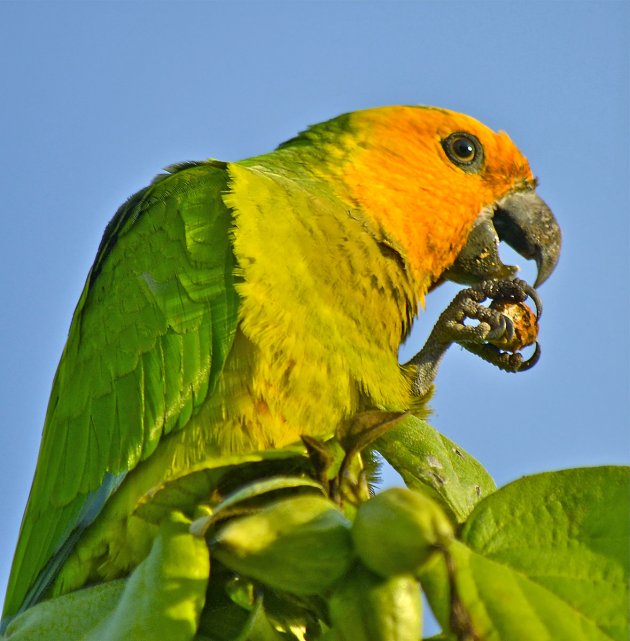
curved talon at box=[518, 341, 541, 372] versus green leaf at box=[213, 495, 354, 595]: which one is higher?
green leaf at box=[213, 495, 354, 595]

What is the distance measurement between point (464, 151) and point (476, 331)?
812mm

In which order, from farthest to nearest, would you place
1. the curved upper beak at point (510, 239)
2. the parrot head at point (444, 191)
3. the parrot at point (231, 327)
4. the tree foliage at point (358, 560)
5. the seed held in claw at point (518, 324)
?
the curved upper beak at point (510, 239) < the parrot head at point (444, 191) < the seed held in claw at point (518, 324) < the parrot at point (231, 327) < the tree foliage at point (358, 560)

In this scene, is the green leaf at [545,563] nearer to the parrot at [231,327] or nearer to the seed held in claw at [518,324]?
the parrot at [231,327]

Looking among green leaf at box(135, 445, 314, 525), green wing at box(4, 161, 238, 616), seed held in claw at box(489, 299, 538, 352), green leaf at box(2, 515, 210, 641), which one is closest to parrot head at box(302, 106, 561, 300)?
seed held in claw at box(489, 299, 538, 352)

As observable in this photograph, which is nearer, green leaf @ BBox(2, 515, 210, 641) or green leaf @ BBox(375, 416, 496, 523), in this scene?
green leaf @ BBox(2, 515, 210, 641)

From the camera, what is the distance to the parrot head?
314 centimetres

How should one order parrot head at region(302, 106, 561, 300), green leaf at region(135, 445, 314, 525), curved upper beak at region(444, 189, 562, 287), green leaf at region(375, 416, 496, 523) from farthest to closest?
1. curved upper beak at region(444, 189, 562, 287)
2. parrot head at region(302, 106, 561, 300)
3. green leaf at region(375, 416, 496, 523)
4. green leaf at region(135, 445, 314, 525)

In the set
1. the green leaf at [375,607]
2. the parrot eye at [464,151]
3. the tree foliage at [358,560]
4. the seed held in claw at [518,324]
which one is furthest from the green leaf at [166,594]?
the parrot eye at [464,151]

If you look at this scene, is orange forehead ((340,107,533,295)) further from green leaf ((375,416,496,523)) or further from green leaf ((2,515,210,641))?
green leaf ((2,515,210,641))

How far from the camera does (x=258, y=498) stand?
3.75 ft

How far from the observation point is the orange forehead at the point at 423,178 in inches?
123

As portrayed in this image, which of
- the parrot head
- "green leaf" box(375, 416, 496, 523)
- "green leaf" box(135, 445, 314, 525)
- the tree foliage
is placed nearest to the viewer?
the tree foliage

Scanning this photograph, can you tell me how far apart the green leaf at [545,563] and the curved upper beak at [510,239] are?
2.29 meters

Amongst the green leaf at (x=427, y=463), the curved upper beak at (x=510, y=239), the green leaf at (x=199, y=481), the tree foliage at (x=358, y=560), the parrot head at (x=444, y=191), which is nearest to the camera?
the tree foliage at (x=358, y=560)
